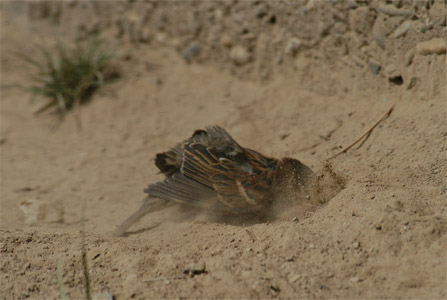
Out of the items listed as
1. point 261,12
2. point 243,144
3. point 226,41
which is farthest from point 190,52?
point 243,144

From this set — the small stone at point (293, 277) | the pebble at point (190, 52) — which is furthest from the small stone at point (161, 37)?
the small stone at point (293, 277)

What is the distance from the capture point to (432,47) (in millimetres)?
4410

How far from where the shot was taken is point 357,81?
518cm

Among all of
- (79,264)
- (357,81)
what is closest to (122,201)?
(79,264)

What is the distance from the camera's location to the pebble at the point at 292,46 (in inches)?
223

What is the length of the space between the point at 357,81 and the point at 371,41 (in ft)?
1.43

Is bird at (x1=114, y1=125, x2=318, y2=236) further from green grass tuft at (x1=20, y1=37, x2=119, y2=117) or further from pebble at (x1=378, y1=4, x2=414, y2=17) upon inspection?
green grass tuft at (x1=20, y1=37, x2=119, y2=117)

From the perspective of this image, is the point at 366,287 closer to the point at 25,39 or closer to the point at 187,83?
the point at 187,83

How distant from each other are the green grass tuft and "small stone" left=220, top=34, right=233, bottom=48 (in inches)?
67.9

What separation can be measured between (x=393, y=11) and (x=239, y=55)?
7.24 feet

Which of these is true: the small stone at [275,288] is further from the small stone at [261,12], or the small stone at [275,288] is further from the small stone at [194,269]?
the small stone at [261,12]

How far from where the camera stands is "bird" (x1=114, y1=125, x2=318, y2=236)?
429 cm

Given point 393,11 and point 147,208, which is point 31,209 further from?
point 393,11

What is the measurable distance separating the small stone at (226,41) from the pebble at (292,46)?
34.4 inches
